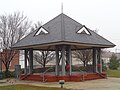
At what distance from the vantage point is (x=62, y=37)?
79.9 ft

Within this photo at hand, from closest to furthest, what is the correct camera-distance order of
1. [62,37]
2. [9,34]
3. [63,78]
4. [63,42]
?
1. [63,42]
2. [63,78]
3. [62,37]
4. [9,34]

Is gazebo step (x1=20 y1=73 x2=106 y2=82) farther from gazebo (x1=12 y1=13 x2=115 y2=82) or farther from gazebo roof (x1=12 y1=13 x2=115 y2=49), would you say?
gazebo roof (x1=12 y1=13 x2=115 y2=49)

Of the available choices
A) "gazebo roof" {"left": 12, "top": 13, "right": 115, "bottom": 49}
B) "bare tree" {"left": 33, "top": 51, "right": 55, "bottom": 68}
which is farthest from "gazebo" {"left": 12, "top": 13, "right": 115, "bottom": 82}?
"bare tree" {"left": 33, "top": 51, "right": 55, "bottom": 68}

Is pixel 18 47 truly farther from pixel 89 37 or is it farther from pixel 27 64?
pixel 89 37

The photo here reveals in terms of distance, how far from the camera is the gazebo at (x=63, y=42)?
24.6m

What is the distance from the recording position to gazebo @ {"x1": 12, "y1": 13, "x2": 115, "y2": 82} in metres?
24.6

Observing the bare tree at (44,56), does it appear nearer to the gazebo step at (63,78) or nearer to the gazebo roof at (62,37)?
the gazebo roof at (62,37)

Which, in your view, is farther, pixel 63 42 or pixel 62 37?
pixel 62 37

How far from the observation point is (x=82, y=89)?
1828cm

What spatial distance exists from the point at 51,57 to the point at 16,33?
1035 cm

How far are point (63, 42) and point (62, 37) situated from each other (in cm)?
90

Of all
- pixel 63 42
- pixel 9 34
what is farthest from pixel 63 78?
pixel 9 34

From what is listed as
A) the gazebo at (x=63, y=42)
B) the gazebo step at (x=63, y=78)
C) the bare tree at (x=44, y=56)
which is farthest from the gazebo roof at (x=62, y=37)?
the bare tree at (x=44, y=56)

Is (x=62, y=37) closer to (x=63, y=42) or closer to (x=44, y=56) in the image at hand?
(x=63, y=42)
